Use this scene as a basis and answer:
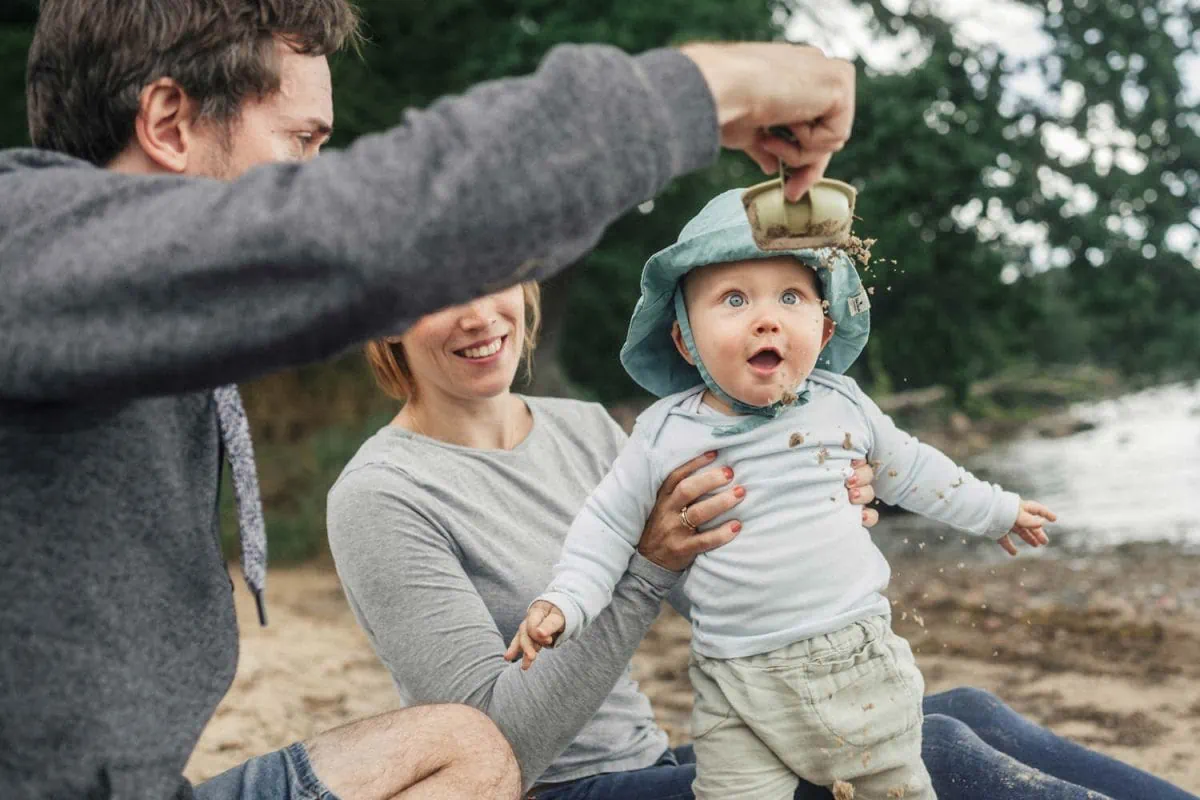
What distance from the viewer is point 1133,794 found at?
2383 mm


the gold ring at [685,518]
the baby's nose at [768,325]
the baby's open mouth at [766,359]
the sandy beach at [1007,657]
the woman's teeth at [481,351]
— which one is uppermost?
the baby's nose at [768,325]

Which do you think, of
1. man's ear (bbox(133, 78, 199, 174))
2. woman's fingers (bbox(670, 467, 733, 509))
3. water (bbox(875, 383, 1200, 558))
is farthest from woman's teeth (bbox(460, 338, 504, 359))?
water (bbox(875, 383, 1200, 558))

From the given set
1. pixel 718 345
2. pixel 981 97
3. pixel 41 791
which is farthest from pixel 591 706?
pixel 981 97

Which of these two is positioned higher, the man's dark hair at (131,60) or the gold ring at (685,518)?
the man's dark hair at (131,60)

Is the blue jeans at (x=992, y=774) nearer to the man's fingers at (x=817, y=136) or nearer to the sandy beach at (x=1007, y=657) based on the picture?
the man's fingers at (x=817, y=136)

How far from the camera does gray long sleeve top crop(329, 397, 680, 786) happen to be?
2.18 metres

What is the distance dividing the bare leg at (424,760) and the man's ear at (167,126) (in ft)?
2.92

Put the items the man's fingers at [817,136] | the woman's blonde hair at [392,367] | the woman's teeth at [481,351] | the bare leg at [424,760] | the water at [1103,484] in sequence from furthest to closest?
1. the water at [1103,484]
2. the woman's blonde hair at [392,367]
3. the woman's teeth at [481,351]
4. the bare leg at [424,760]
5. the man's fingers at [817,136]

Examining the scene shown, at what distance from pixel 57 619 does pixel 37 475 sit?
16cm

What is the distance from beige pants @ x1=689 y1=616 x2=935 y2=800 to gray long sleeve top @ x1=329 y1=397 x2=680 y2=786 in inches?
8.4

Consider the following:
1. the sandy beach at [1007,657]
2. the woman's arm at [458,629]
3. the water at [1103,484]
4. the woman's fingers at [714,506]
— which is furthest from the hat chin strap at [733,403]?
the water at [1103,484]

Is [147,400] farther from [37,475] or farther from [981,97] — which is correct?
[981,97]

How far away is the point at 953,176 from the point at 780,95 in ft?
30.2

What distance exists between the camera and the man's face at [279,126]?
67.6 inches
